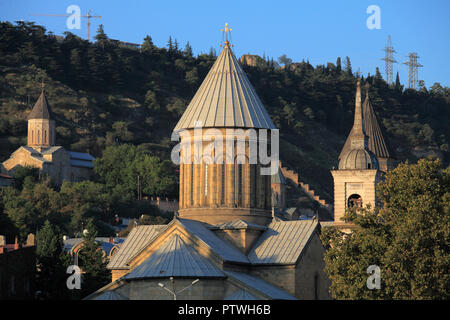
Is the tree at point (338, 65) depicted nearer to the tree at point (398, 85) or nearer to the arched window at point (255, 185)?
the tree at point (398, 85)

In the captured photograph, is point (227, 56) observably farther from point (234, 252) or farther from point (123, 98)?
point (123, 98)

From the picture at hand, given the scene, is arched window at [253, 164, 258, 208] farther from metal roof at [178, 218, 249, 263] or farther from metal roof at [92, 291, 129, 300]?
metal roof at [92, 291, 129, 300]

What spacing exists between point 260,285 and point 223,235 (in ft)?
10.1

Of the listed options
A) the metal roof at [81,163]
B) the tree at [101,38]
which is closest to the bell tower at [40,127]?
the metal roof at [81,163]

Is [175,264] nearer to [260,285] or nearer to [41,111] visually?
[260,285]

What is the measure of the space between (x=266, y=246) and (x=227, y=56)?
8365mm

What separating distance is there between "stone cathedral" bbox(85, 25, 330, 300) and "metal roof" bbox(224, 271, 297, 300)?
73 mm

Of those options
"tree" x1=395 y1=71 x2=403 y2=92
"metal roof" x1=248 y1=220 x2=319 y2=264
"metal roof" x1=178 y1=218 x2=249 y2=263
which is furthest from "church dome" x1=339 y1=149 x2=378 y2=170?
"tree" x1=395 y1=71 x2=403 y2=92

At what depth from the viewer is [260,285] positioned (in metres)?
34.7

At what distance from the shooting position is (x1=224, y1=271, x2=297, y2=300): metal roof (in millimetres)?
33481

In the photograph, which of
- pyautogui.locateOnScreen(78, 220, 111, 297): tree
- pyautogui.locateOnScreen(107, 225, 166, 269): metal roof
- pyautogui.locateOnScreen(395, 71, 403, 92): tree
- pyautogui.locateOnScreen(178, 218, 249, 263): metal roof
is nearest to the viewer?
pyautogui.locateOnScreen(178, 218, 249, 263): metal roof

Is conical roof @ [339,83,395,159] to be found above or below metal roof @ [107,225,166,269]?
above
